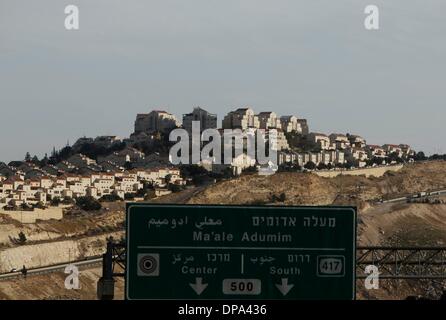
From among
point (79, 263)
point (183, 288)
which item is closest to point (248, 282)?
point (183, 288)

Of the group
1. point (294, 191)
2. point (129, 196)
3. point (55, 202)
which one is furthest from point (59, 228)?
point (294, 191)

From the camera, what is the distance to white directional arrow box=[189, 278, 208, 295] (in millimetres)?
24812

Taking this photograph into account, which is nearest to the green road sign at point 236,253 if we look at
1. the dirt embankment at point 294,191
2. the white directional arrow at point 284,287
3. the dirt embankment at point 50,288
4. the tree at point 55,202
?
the white directional arrow at point 284,287

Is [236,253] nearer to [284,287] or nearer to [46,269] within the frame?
[284,287]

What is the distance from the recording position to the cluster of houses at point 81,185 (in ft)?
543

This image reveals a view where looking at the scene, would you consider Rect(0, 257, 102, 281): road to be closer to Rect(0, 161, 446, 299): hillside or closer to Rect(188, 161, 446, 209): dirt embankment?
Rect(0, 161, 446, 299): hillside

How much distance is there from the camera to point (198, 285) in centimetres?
2484

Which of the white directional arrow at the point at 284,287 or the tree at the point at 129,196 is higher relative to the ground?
the white directional arrow at the point at 284,287

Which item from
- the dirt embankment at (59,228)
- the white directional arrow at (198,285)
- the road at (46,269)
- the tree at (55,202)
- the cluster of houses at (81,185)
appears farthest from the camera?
the cluster of houses at (81,185)

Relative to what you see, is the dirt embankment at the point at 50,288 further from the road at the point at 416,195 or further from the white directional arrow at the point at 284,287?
the road at the point at 416,195

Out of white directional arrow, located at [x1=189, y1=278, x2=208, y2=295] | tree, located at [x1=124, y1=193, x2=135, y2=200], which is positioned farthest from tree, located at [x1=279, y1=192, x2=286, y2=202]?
white directional arrow, located at [x1=189, y1=278, x2=208, y2=295]

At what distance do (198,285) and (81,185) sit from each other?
159m

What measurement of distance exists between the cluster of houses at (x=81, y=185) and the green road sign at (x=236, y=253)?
133m
